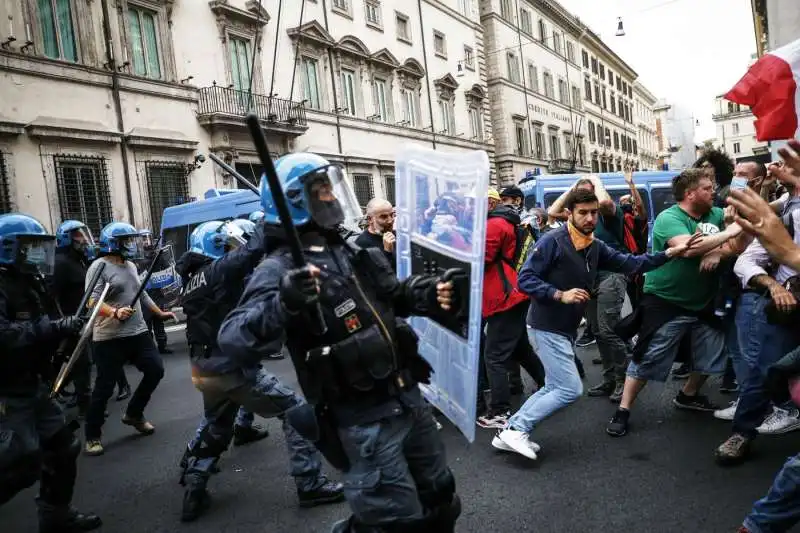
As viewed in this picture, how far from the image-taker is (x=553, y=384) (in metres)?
3.90

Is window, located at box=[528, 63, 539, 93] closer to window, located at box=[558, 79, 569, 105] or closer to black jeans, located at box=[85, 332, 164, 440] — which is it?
window, located at box=[558, 79, 569, 105]

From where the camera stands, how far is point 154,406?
632 centimetres

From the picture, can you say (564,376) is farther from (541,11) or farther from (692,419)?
(541,11)

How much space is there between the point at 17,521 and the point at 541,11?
39212 millimetres

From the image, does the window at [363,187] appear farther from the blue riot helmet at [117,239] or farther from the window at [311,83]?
the blue riot helmet at [117,239]

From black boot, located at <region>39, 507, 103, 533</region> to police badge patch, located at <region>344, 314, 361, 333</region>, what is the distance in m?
2.46

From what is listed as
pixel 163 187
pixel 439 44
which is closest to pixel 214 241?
pixel 163 187

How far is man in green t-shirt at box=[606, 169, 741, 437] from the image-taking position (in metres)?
3.99

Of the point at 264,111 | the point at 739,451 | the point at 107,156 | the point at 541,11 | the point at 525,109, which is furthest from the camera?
the point at 541,11

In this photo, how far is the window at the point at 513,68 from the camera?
32.8 m

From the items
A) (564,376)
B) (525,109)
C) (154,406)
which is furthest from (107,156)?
(525,109)

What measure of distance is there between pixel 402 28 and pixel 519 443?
23.7 metres

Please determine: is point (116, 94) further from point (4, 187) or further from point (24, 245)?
point (24, 245)

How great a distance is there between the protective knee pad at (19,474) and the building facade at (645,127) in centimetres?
5975
